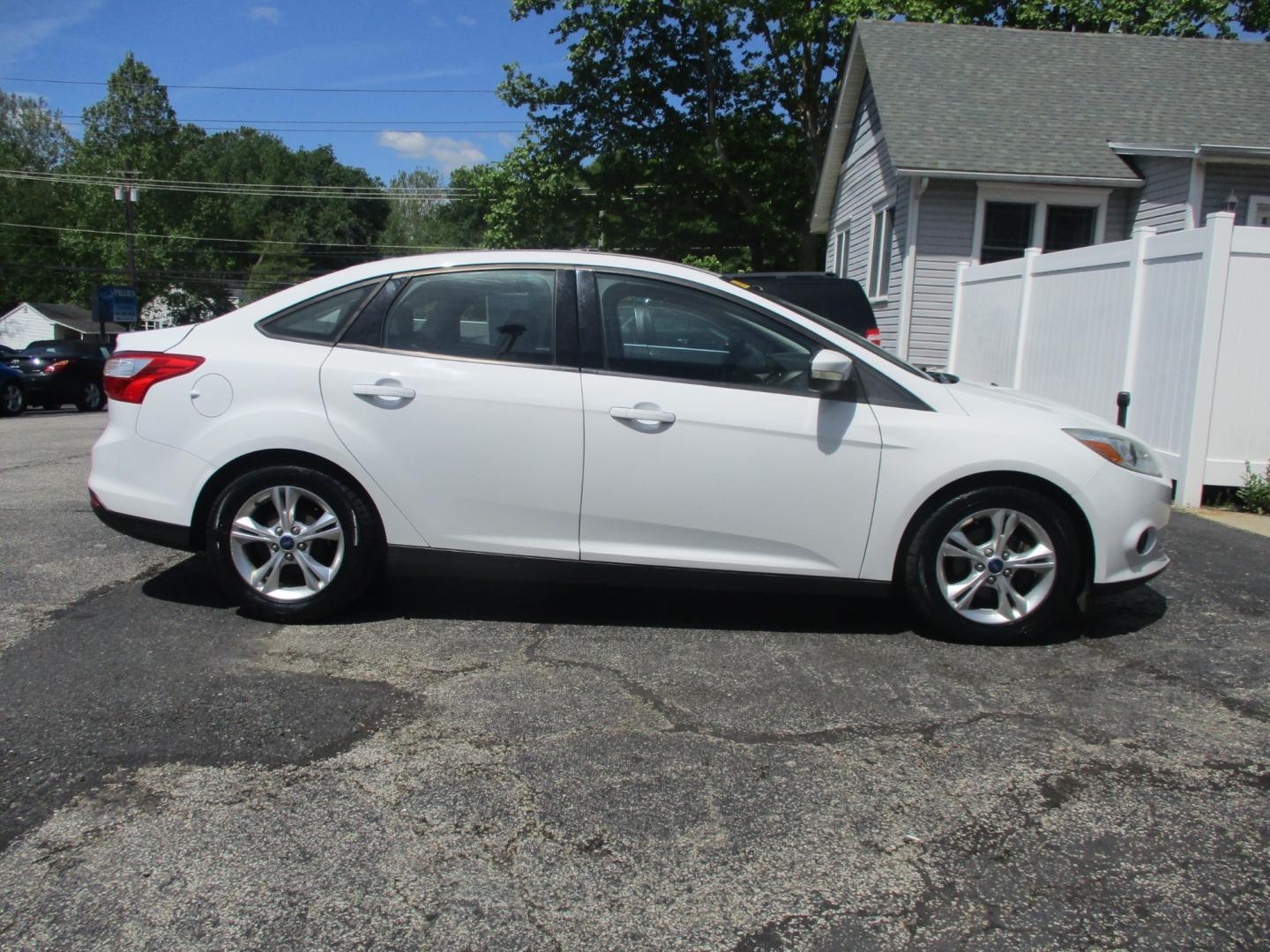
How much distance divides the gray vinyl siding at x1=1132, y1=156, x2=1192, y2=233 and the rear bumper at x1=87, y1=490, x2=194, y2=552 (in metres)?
14.5

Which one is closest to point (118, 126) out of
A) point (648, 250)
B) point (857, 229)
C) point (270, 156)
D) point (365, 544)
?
point (270, 156)

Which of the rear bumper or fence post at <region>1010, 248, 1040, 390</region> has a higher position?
fence post at <region>1010, 248, 1040, 390</region>

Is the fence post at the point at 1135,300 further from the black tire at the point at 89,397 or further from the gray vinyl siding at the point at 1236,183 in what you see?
the black tire at the point at 89,397

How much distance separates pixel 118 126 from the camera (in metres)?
67.1

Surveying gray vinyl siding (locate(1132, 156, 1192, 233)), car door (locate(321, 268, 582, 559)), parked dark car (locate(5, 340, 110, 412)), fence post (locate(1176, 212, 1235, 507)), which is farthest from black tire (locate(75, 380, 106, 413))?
fence post (locate(1176, 212, 1235, 507))

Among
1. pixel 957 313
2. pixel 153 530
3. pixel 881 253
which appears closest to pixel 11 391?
pixel 881 253

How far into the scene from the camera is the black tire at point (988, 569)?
438 cm

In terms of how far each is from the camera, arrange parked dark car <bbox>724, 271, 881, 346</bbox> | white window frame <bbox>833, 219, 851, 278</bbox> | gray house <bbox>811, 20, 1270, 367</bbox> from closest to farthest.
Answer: parked dark car <bbox>724, 271, 881, 346</bbox>
gray house <bbox>811, 20, 1270, 367</bbox>
white window frame <bbox>833, 219, 851, 278</bbox>

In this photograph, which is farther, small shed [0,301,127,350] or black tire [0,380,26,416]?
small shed [0,301,127,350]

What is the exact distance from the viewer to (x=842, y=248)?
73.4 ft

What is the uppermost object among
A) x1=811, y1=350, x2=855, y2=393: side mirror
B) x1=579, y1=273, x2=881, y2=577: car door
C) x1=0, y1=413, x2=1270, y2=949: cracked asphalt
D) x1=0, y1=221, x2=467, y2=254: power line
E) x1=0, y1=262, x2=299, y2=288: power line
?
x1=0, y1=221, x2=467, y2=254: power line

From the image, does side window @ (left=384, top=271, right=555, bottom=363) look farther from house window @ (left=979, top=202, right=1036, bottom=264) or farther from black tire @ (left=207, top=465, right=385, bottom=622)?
house window @ (left=979, top=202, right=1036, bottom=264)

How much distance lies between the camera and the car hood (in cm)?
446

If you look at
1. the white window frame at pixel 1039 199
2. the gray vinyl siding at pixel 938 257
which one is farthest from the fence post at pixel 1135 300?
the white window frame at pixel 1039 199
